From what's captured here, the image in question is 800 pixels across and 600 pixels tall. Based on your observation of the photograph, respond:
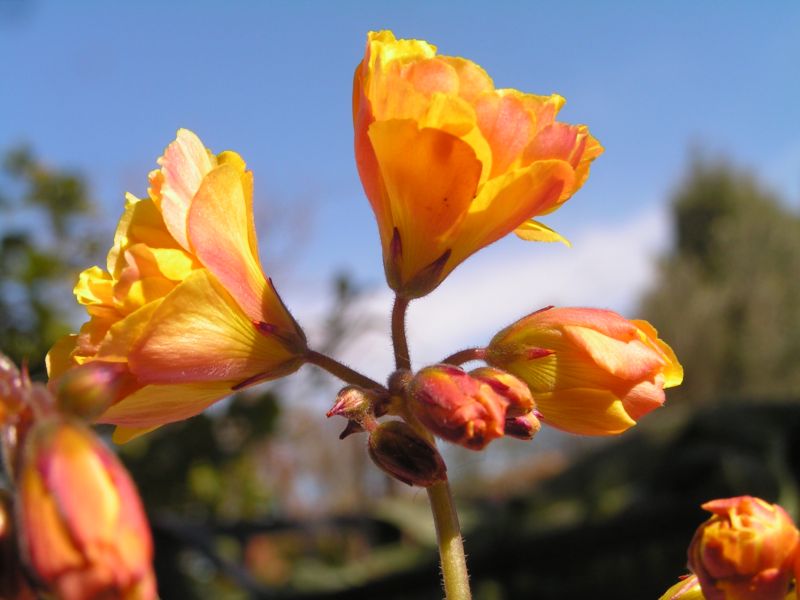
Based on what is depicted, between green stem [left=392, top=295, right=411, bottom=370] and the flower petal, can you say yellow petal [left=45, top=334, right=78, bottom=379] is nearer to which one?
green stem [left=392, top=295, right=411, bottom=370]

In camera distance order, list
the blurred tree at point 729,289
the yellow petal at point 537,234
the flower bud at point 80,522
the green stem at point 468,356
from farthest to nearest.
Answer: the blurred tree at point 729,289 → the yellow petal at point 537,234 → the green stem at point 468,356 → the flower bud at point 80,522

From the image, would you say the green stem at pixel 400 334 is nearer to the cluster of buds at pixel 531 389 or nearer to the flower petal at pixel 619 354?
the cluster of buds at pixel 531 389

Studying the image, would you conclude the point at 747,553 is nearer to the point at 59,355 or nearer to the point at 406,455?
the point at 406,455

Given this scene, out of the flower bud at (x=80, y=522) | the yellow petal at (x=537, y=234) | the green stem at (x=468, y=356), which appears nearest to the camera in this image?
the flower bud at (x=80, y=522)

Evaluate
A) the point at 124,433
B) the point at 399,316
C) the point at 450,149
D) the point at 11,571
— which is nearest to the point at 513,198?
the point at 450,149

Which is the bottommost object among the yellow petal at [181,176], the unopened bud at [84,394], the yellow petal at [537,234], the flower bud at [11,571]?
the flower bud at [11,571]

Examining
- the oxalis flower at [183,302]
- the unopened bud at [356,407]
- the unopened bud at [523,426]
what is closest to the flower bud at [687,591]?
the unopened bud at [523,426]

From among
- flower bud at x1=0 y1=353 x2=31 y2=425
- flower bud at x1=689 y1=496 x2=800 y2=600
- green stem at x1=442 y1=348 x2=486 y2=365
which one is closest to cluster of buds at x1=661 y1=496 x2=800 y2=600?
flower bud at x1=689 y1=496 x2=800 y2=600
